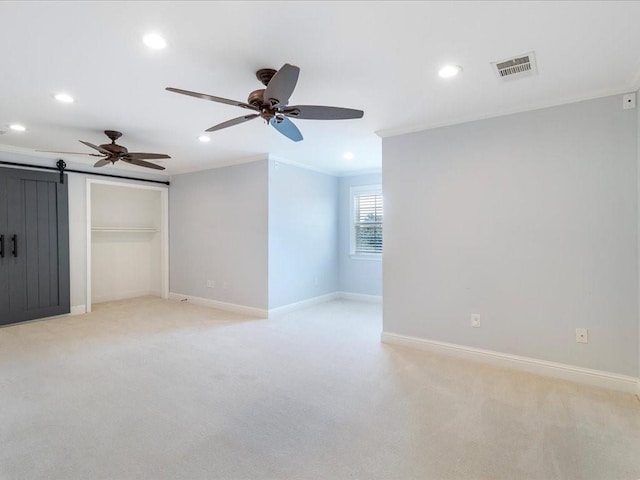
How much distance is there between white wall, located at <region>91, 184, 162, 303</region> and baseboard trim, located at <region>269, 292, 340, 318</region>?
298cm

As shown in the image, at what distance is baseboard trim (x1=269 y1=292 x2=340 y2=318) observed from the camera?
519 centimetres

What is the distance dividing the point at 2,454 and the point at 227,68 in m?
2.79

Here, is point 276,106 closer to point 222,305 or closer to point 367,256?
point 222,305

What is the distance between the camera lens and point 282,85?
6.65 feet

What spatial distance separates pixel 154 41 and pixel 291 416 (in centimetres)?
262

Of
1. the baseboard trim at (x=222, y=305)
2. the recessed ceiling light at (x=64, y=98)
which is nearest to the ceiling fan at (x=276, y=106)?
the recessed ceiling light at (x=64, y=98)

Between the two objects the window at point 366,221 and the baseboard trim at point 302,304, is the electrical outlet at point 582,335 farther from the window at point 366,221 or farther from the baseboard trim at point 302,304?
the baseboard trim at point 302,304

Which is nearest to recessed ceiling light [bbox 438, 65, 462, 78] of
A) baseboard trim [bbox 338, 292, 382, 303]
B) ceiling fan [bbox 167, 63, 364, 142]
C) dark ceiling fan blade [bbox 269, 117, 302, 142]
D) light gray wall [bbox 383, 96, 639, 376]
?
ceiling fan [bbox 167, 63, 364, 142]

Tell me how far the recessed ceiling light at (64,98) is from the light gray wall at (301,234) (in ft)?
8.48

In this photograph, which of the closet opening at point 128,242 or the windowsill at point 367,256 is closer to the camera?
the windowsill at point 367,256

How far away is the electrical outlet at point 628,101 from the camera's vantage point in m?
2.68

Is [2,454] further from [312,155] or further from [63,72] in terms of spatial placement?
[312,155]

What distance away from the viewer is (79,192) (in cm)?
533

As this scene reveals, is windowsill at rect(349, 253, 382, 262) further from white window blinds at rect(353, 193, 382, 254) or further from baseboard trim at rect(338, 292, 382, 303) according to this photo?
baseboard trim at rect(338, 292, 382, 303)
